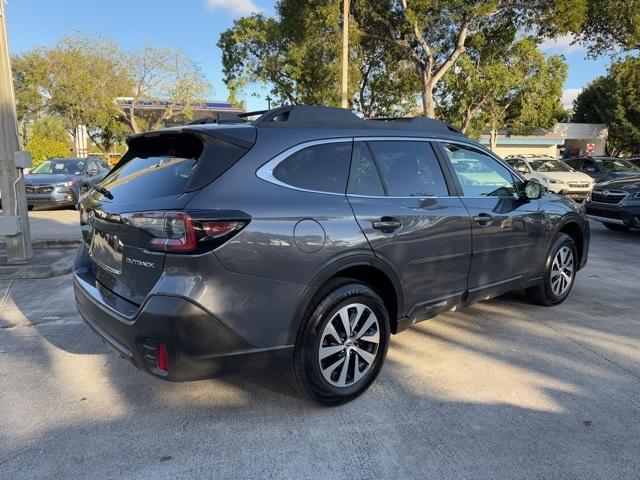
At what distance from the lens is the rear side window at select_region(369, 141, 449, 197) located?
11.3 ft

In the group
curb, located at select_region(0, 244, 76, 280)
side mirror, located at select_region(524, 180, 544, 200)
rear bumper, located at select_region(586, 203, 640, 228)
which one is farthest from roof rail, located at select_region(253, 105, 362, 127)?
rear bumper, located at select_region(586, 203, 640, 228)

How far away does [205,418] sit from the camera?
10.1ft

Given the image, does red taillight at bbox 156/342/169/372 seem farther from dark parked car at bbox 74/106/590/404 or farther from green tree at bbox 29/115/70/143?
green tree at bbox 29/115/70/143

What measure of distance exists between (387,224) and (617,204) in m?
8.00

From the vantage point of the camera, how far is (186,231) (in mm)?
2498

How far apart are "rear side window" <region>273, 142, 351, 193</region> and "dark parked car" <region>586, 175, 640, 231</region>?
7909mm

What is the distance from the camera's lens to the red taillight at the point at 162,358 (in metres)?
2.54

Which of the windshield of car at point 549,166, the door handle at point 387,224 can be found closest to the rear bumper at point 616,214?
the windshield of car at point 549,166

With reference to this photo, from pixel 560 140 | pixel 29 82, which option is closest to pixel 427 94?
pixel 29 82

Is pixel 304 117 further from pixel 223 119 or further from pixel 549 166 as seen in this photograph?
pixel 549 166

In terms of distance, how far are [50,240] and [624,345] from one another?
7903 mm

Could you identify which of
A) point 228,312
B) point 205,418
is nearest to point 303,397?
point 205,418

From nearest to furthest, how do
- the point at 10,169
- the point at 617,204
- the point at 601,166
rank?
1. the point at 10,169
2. the point at 617,204
3. the point at 601,166

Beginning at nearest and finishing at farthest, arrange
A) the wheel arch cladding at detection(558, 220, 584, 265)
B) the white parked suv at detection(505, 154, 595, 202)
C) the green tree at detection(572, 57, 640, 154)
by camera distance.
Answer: the wheel arch cladding at detection(558, 220, 584, 265)
the white parked suv at detection(505, 154, 595, 202)
the green tree at detection(572, 57, 640, 154)
